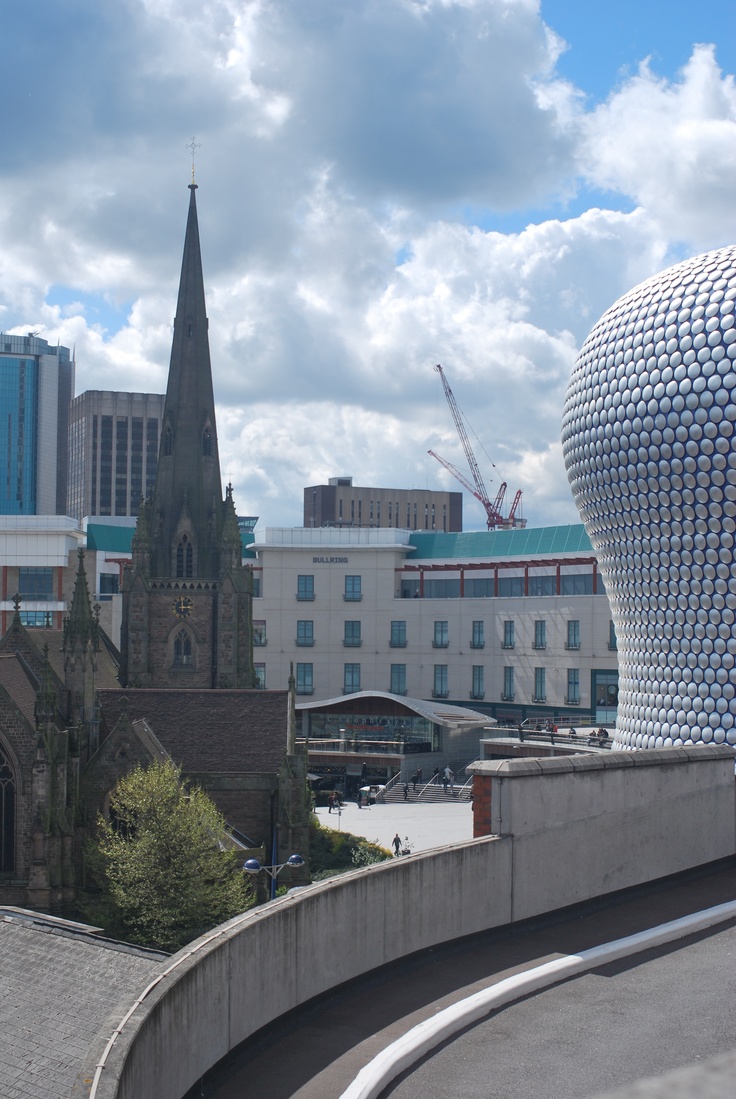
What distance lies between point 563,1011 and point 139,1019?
15.0ft

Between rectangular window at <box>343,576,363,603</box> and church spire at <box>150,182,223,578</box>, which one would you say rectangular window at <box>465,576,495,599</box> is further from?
church spire at <box>150,182,223,578</box>

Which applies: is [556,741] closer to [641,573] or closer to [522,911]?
[641,573]

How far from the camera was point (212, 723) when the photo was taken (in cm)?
5003

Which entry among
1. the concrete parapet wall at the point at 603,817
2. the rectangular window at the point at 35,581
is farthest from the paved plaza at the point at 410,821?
the rectangular window at the point at 35,581

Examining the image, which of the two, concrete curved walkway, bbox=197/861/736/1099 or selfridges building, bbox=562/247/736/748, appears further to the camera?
selfridges building, bbox=562/247/736/748

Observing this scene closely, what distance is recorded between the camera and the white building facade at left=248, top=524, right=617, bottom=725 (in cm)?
9662

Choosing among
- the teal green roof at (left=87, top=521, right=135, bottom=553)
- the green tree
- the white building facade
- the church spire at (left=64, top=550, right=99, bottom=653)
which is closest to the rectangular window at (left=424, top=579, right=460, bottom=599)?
the white building facade

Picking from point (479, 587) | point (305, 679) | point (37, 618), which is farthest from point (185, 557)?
point (37, 618)

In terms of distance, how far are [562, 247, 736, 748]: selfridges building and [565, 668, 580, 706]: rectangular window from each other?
132ft

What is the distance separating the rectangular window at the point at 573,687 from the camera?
92.6 metres

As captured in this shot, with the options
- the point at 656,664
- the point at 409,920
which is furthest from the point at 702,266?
the point at 409,920

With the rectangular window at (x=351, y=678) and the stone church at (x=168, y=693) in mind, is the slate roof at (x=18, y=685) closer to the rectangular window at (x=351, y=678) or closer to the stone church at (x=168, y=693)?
the stone church at (x=168, y=693)

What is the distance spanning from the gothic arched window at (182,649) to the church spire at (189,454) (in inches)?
137

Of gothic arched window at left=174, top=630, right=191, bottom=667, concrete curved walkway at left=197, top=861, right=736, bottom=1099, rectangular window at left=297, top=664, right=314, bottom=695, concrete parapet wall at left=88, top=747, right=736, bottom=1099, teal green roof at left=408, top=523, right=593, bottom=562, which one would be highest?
teal green roof at left=408, top=523, right=593, bottom=562
